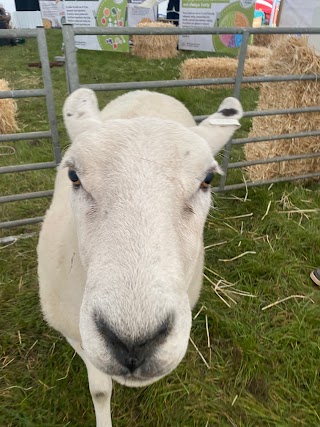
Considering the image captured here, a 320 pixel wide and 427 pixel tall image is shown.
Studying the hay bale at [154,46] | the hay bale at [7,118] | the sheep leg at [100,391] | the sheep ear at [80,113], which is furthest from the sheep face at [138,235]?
the hay bale at [154,46]

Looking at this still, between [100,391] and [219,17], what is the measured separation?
352 inches

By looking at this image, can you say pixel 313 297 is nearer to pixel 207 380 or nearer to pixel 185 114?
pixel 207 380

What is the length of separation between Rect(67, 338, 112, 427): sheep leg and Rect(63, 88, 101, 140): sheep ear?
3.01 ft

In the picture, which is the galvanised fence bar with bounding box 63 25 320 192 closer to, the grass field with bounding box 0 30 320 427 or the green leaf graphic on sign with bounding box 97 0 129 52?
the grass field with bounding box 0 30 320 427

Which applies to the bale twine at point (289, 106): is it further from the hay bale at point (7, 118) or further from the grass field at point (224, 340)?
the hay bale at point (7, 118)

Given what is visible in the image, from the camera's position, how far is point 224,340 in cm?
214

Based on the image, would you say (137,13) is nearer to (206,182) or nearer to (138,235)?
(206,182)

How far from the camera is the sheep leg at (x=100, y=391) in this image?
1.59 m

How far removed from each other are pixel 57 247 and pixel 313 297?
67.5 inches

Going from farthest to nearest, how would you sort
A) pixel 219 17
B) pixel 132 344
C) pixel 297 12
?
pixel 219 17 → pixel 297 12 → pixel 132 344

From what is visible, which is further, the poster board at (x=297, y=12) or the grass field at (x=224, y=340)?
the poster board at (x=297, y=12)

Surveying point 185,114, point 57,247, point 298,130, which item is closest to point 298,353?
point 57,247

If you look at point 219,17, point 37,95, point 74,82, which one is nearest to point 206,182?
point 74,82

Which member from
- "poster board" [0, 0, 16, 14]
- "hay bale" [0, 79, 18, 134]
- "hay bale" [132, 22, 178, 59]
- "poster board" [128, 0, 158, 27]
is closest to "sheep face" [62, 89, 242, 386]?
"hay bale" [0, 79, 18, 134]
